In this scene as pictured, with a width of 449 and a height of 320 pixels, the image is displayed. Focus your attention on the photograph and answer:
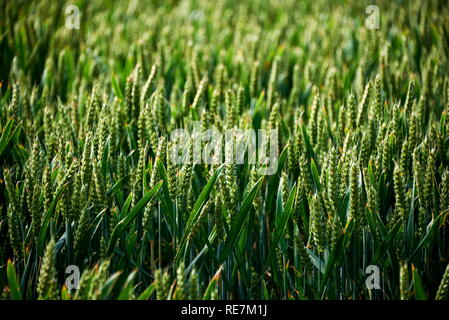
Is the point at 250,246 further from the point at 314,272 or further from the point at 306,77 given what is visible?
the point at 306,77

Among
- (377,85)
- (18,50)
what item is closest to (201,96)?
(377,85)

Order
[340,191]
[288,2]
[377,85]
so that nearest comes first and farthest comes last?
[340,191], [377,85], [288,2]

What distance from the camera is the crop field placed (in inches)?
45.7

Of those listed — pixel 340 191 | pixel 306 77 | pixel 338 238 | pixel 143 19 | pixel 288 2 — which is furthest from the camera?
pixel 288 2

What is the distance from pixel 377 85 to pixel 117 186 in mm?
857

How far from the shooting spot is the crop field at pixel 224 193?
1.16 metres

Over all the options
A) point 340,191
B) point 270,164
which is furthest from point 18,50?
point 340,191

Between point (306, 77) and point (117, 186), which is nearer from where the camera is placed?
point (117, 186)

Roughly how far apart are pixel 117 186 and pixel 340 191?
0.57 m

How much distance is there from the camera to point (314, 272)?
4.23 feet

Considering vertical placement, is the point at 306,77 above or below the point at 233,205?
above

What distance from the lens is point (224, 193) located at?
1188 millimetres

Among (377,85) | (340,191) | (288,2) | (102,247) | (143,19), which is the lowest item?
(102,247)

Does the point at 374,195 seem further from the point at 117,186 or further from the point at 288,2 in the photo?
the point at 288,2
